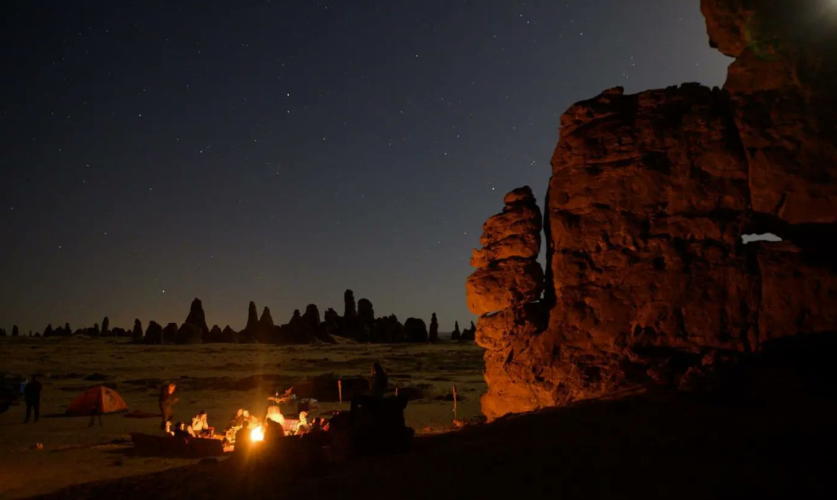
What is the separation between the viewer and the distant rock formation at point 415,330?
95375mm

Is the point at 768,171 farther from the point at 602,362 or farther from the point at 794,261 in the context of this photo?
the point at 602,362

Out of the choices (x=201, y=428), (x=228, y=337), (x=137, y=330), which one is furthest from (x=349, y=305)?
(x=201, y=428)

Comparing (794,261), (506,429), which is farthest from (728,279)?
(506,429)

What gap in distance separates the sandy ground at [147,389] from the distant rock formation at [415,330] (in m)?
16.3

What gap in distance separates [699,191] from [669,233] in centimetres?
140

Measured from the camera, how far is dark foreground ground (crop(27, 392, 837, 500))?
6.87m

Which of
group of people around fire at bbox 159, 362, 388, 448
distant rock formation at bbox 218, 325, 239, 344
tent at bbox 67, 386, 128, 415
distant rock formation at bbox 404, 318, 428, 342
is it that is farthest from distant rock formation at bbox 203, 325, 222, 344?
group of people around fire at bbox 159, 362, 388, 448

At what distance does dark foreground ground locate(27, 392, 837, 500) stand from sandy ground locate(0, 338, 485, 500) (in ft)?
13.7

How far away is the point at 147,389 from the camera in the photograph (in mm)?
36031

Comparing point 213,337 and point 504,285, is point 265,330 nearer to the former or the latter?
point 213,337

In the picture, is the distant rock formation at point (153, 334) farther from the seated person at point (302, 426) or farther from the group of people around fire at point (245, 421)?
the seated person at point (302, 426)

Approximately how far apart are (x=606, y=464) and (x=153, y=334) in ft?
310

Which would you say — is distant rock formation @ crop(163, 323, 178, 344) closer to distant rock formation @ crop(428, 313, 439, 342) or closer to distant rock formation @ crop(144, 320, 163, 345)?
distant rock formation @ crop(144, 320, 163, 345)

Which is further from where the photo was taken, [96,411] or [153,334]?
[153,334]
